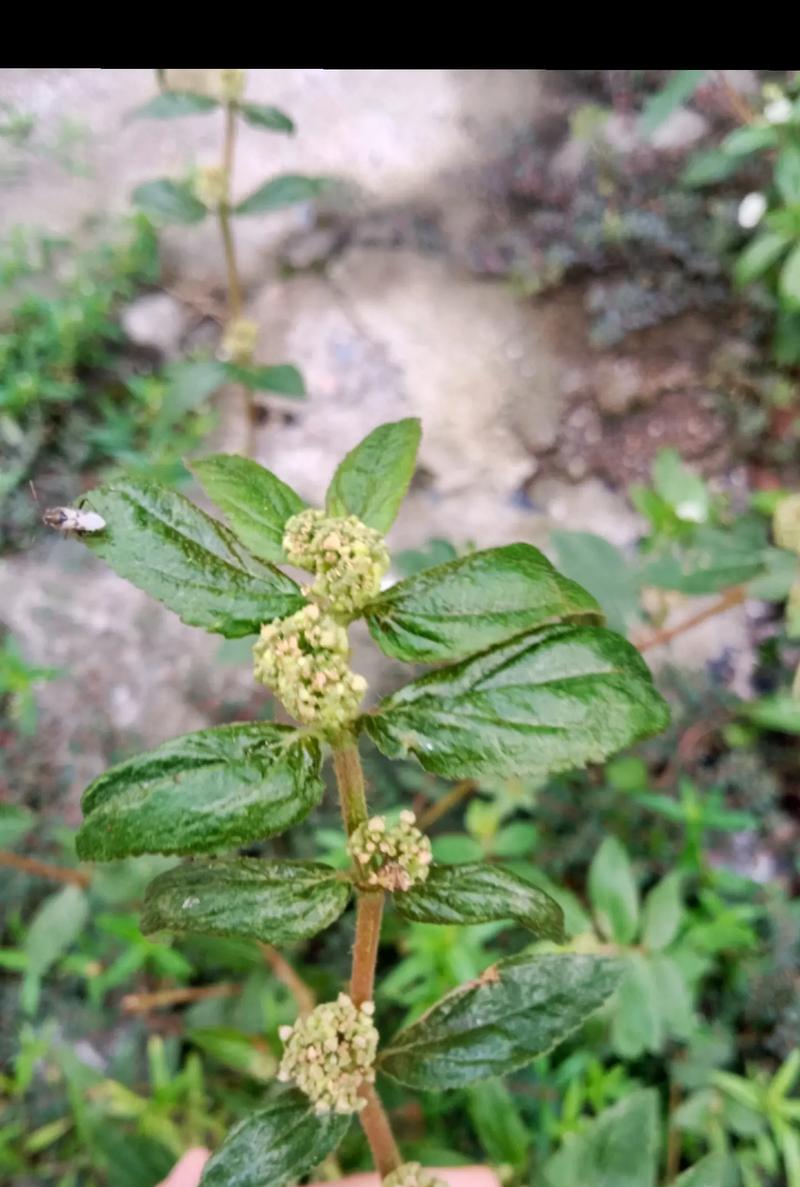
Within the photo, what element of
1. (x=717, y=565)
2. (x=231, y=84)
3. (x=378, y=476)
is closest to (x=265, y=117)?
(x=231, y=84)

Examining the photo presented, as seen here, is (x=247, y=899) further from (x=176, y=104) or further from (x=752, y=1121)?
(x=176, y=104)

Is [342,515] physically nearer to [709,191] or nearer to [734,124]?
[709,191]

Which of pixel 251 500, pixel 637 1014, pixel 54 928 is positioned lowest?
pixel 54 928

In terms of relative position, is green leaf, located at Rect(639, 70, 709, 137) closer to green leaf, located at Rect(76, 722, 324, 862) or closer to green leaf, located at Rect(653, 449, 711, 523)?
green leaf, located at Rect(653, 449, 711, 523)

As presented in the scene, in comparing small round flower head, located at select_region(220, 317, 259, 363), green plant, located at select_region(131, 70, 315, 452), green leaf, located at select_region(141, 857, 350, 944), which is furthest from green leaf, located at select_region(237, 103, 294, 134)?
green leaf, located at select_region(141, 857, 350, 944)

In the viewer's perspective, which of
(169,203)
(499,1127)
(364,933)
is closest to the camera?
(364,933)

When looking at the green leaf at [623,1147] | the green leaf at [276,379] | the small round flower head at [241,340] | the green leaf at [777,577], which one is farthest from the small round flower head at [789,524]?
the small round flower head at [241,340]
